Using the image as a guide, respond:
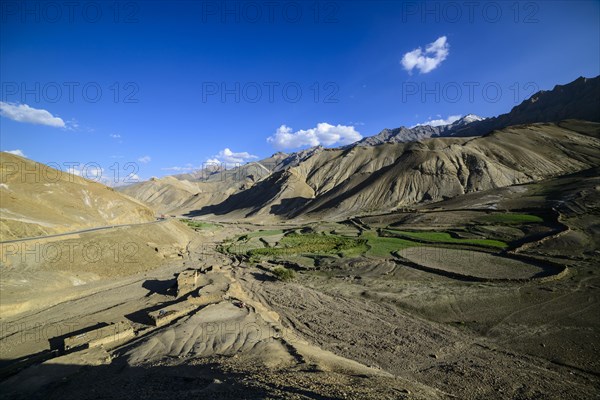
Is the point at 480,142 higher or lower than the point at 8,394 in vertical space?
higher

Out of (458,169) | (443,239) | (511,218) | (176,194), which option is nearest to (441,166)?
(458,169)

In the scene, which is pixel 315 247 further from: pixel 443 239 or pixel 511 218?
pixel 511 218

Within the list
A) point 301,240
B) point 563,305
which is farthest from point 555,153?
point 563,305

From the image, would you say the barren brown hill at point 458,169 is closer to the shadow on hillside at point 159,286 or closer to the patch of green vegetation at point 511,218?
the patch of green vegetation at point 511,218

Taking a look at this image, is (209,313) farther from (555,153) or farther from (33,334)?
(555,153)

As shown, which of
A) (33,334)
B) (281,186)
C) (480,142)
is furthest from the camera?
(281,186)

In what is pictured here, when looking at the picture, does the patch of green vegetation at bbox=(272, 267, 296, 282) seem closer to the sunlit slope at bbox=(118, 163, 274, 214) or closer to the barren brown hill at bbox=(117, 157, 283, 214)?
the barren brown hill at bbox=(117, 157, 283, 214)

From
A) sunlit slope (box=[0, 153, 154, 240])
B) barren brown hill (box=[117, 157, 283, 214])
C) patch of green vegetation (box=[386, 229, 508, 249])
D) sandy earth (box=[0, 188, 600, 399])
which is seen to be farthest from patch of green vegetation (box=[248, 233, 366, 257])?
barren brown hill (box=[117, 157, 283, 214])
